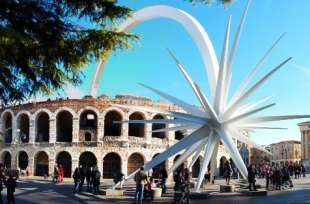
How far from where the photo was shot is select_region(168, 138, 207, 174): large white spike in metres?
23.1

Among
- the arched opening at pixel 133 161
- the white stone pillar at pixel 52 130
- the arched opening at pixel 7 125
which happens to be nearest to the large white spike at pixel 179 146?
the arched opening at pixel 133 161

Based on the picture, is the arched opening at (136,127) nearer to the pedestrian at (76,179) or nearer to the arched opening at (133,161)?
the arched opening at (133,161)

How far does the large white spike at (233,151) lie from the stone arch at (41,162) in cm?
3619

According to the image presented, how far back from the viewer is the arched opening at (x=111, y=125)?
57584 mm

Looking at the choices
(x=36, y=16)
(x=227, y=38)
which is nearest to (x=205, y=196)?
(x=227, y=38)

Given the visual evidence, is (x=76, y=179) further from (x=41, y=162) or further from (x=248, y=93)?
(x=41, y=162)

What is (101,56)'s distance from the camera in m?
10.8

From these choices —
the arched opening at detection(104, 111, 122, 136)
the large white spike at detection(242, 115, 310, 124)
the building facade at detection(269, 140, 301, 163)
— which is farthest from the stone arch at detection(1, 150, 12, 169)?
the building facade at detection(269, 140, 301, 163)

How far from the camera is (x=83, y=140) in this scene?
5375 cm

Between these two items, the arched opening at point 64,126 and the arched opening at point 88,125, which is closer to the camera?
the arched opening at point 88,125

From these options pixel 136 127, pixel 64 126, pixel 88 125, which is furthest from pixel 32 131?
pixel 136 127

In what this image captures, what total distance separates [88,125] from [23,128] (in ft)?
29.6

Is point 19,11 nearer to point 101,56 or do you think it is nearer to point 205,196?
point 101,56

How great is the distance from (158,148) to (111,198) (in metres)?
35.1
